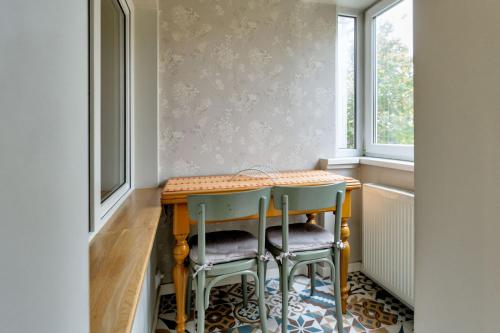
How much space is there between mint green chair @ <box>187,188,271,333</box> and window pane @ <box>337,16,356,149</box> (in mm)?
1214

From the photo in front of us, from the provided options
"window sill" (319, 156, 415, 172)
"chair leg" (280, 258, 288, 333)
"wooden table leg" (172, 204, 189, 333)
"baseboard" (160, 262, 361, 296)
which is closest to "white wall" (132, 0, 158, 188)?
"wooden table leg" (172, 204, 189, 333)

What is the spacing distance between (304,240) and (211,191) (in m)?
0.61

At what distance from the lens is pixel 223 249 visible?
1.52 metres

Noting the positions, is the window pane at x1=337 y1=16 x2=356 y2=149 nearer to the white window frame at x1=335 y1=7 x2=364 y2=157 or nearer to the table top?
the white window frame at x1=335 y1=7 x2=364 y2=157

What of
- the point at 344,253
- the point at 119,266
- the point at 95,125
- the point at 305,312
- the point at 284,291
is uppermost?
the point at 95,125

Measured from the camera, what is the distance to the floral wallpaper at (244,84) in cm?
197

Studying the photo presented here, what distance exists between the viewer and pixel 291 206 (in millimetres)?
1496

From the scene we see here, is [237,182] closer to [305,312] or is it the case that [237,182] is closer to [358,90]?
[305,312]

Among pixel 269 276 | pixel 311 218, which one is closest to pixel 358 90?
pixel 311 218

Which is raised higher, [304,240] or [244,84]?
[244,84]
